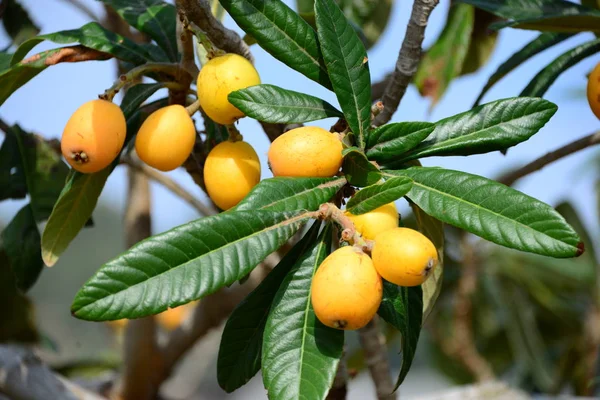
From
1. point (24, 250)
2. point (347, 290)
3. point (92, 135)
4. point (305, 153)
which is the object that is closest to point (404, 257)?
point (347, 290)

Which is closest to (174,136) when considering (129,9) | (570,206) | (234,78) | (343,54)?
(234,78)

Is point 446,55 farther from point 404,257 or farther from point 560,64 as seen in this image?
point 404,257

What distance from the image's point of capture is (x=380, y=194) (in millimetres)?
662

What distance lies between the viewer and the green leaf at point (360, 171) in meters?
0.71

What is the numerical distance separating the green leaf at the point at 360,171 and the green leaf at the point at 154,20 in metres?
0.34

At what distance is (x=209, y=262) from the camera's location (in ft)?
2.10

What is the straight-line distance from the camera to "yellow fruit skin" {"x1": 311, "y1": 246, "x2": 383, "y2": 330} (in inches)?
23.8

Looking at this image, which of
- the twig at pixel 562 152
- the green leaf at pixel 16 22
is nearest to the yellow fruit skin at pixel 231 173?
the twig at pixel 562 152

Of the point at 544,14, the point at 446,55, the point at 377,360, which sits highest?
the point at 544,14

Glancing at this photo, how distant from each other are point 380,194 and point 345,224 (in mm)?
45

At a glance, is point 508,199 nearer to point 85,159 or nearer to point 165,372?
point 85,159

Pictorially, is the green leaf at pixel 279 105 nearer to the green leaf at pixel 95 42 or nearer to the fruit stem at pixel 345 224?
the fruit stem at pixel 345 224

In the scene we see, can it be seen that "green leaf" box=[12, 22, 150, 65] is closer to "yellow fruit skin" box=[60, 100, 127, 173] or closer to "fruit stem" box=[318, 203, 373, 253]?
"yellow fruit skin" box=[60, 100, 127, 173]

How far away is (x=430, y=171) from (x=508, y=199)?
0.30 feet
